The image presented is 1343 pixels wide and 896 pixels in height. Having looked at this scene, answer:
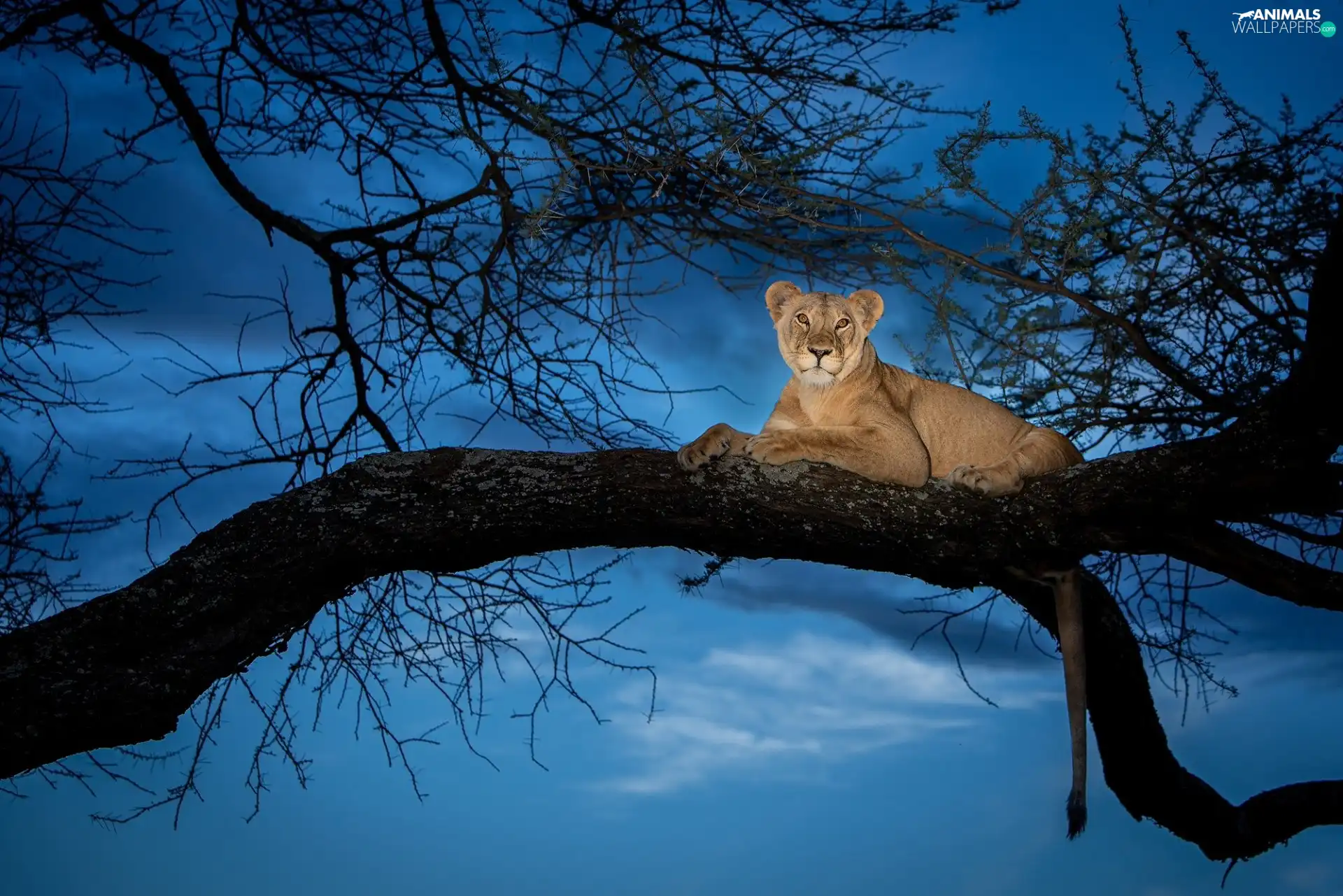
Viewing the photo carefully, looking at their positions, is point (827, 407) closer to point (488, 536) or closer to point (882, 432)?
point (882, 432)

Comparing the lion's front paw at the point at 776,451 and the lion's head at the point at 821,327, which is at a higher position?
the lion's head at the point at 821,327

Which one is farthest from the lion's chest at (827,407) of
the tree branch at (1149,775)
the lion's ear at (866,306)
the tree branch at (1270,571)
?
the tree branch at (1270,571)

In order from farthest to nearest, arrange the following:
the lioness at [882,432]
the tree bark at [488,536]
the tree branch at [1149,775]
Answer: the tree branch at [1149,775], the lioness at [882,432], the tree bark at [488,536]

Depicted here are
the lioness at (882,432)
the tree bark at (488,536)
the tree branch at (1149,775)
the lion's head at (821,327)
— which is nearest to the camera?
the tree bark at (488,536)

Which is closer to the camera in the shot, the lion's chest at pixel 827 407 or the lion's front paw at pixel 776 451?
the lion's front paw at pixel 776 451

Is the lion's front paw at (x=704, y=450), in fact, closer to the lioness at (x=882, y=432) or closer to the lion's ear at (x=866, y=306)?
the lioness at (x=882, y=432)

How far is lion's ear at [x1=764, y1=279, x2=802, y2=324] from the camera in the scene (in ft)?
12.4

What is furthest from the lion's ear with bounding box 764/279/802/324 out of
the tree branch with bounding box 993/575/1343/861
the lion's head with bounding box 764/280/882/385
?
the tree branch with bounding box 993/575/1343/861

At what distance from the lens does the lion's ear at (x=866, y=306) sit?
12.3 ft

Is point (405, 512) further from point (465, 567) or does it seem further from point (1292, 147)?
point (1292, 147)

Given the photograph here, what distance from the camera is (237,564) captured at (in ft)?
11.6

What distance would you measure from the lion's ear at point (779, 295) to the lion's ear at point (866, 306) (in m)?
0.18

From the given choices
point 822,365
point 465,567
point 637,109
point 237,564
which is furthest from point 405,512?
point 637,109

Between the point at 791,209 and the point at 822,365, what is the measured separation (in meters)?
0.85
